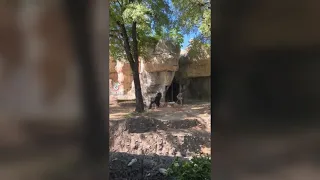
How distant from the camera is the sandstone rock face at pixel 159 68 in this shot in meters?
8.06

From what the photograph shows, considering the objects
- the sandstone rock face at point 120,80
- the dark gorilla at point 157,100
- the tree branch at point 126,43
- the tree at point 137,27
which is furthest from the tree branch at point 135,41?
the sandstone rock face at point 120,80

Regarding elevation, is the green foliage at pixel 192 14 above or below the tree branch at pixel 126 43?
above

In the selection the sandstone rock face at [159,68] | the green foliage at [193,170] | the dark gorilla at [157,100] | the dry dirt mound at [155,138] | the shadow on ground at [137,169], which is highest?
the sandstone rock face at [159,68]

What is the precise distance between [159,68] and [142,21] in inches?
90.7

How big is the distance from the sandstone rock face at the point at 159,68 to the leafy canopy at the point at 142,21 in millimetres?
693

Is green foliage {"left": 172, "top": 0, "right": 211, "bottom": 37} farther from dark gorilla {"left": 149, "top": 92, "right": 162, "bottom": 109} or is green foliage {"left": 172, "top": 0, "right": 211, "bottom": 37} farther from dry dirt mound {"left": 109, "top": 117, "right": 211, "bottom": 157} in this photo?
dark gorilla {"left": 149, "top": 92, "right": 162, "bottom": 109}

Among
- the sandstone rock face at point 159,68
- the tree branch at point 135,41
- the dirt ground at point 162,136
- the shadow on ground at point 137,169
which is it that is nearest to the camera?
the shadow on ground at point 137,169

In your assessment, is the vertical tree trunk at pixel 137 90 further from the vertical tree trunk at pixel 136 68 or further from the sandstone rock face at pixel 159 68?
the sandstone rock face at pixel 159 68

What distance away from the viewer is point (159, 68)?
8430 mm
